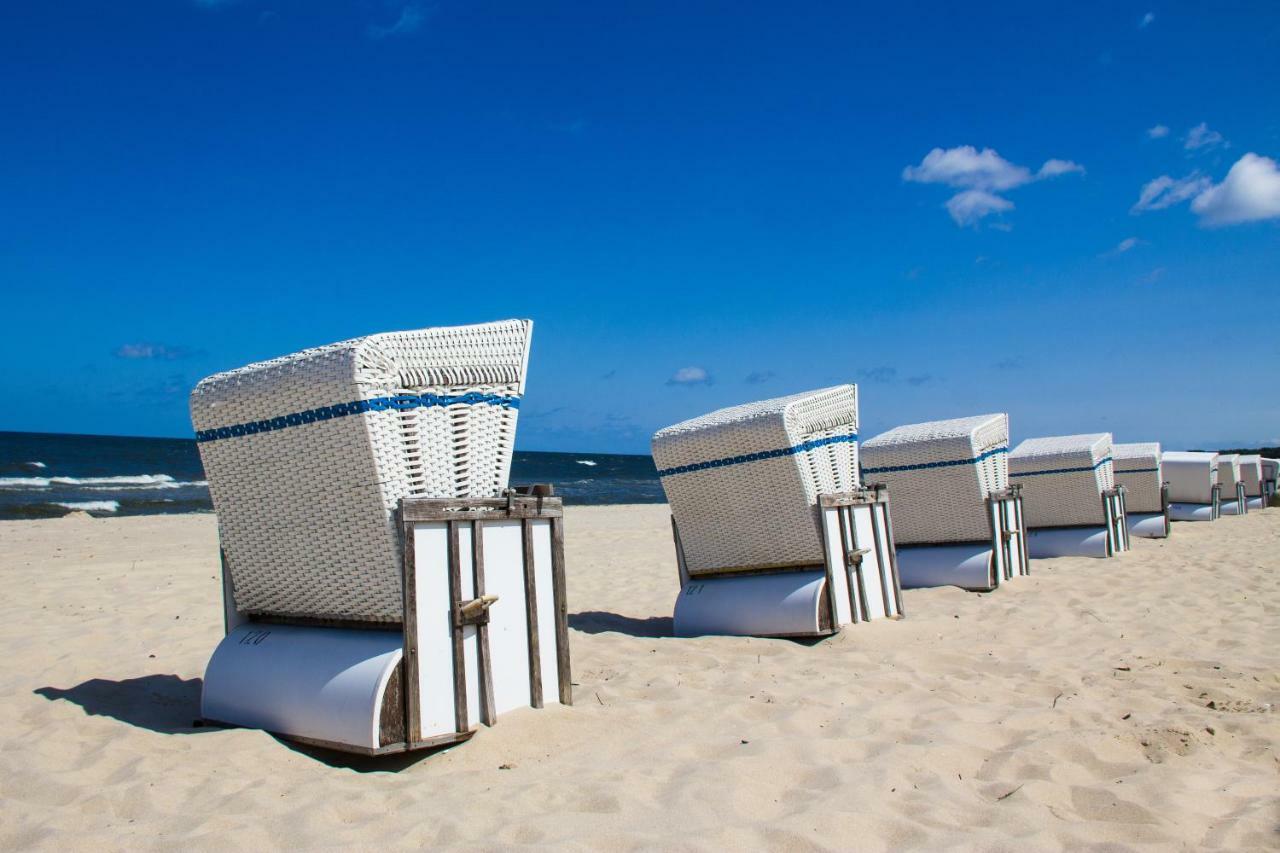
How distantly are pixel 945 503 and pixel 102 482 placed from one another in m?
31.2

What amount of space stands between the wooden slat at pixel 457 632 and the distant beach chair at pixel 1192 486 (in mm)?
18568

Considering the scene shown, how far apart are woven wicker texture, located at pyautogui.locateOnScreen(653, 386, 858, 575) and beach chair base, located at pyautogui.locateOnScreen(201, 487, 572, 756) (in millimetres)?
2204

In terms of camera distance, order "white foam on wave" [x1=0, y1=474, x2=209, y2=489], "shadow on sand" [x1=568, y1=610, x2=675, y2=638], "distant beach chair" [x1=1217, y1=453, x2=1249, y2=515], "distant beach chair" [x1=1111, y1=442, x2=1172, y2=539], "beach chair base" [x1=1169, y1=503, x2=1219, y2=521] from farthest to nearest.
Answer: "white foam on wave" [x1=0, y1=474, x2=209, y2=489]
"distant beach chair" [x1=1217, y1=453, x2=1249, y2=515]
"beach chair base" [x1=1169, y1=503, x2=1219, y2=521]
"distant beach chair" [x1=1111, y1=442, x2=1172, y2=539]
"shadow on sand" [x1=568, y1=610, x2=675, y2=638]

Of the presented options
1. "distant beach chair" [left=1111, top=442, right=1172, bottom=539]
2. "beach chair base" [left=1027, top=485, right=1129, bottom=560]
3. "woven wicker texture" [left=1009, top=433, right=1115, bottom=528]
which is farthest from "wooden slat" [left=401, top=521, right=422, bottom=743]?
"distant beach chair" [left=1111, top=442, right=1172, bottom=539]

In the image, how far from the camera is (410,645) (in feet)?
12.3

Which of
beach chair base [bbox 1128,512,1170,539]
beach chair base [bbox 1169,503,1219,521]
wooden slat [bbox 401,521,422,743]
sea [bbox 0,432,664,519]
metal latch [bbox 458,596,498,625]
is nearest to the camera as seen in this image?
wooden slat [bbox 401,521,422,743]

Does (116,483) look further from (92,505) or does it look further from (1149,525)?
(1149,525)

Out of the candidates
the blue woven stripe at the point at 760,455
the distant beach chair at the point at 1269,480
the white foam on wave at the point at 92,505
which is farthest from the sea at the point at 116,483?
the distant beach chair at the point at 1269,480

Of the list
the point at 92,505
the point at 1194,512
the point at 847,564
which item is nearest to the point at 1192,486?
the point at 1194,512

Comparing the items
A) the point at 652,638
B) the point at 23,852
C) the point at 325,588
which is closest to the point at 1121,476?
the point at 652,638

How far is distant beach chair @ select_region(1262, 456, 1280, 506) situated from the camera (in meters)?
23.5

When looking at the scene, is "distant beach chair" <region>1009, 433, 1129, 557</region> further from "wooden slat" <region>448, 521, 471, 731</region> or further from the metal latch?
"wooden slat" <region>448, 521, 471, 731</region>

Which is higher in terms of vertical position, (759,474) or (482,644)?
(759,474)

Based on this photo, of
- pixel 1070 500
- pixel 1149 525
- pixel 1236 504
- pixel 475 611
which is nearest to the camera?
pixel 475 611
